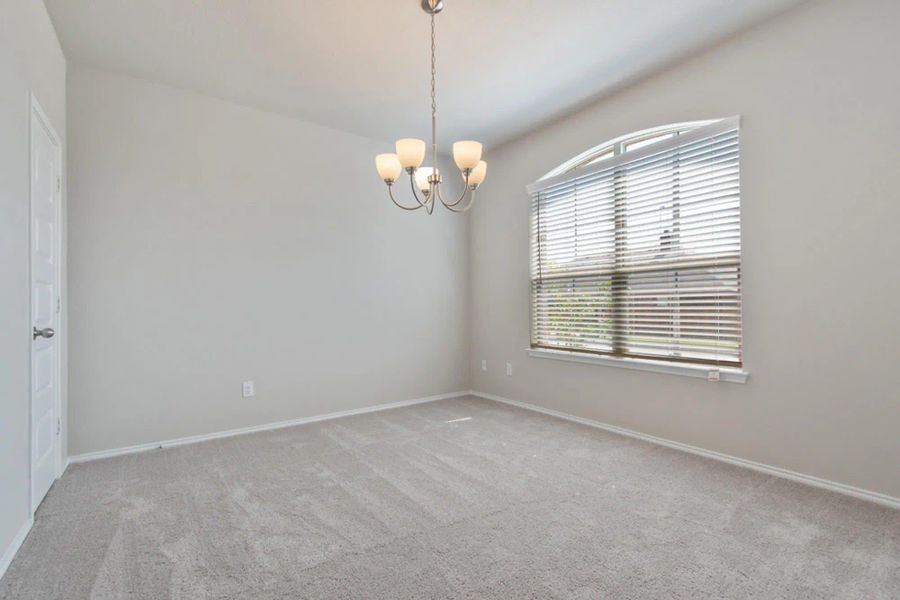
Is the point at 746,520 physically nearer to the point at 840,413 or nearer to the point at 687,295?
the point at 840,413

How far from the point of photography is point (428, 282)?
476 cm

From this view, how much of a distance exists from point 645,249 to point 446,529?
2.41 m

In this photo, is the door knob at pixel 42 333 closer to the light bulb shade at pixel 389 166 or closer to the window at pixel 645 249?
the light bulb shade at pixel 389 166

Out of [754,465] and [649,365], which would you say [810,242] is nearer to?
[649,365]

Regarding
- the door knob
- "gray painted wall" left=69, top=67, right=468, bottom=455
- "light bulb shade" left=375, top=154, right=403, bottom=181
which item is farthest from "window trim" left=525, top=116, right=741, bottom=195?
the door knob

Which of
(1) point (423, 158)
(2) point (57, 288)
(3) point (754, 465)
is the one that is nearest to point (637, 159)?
(1) point (423, 158)

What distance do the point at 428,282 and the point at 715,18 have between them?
3.16 meters

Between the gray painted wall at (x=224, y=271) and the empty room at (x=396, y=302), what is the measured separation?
0.07ft

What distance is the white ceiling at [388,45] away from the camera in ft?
8.11

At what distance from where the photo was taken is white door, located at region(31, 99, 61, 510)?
86.3 inches

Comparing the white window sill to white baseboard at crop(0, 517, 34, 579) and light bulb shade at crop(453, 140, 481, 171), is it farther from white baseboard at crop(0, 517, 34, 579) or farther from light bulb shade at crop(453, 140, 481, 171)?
white baseboard at crop(0, 517, 34, 579)

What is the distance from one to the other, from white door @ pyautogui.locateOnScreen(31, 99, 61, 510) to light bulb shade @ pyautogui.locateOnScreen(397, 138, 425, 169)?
178 cm

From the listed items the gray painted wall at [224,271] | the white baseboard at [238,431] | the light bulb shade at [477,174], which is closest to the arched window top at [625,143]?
the light bulb shade at [477,174]

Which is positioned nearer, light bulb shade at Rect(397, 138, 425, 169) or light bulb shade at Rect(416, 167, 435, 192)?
light bulb shade at Rect(397, 138, 425, 169)
